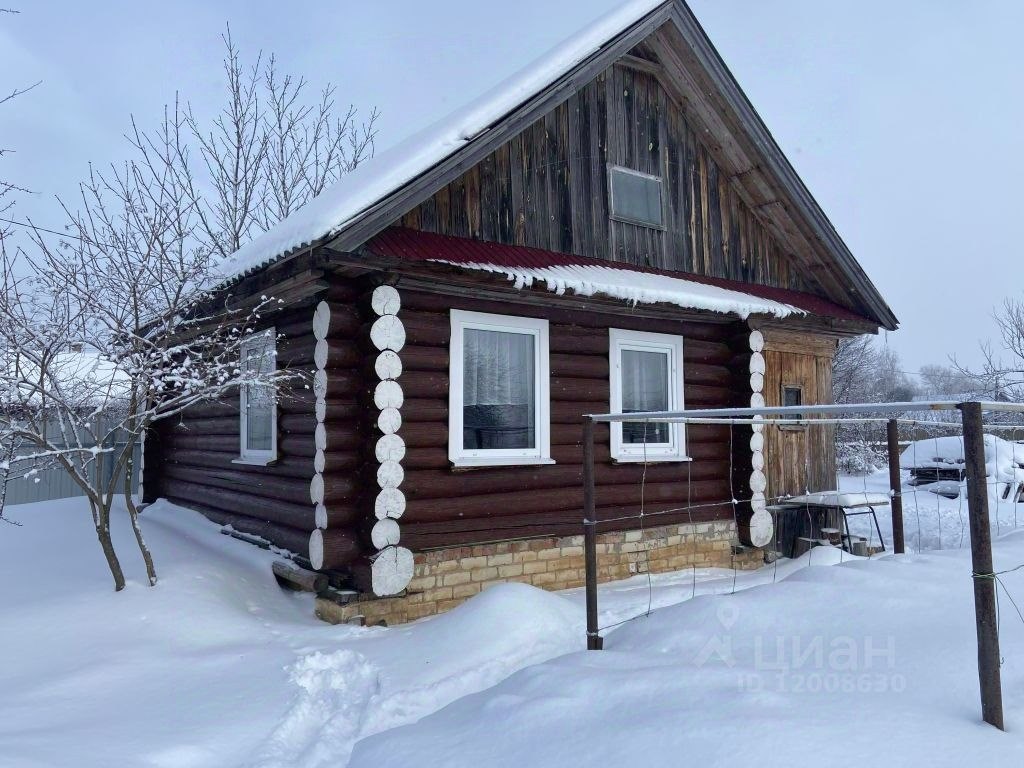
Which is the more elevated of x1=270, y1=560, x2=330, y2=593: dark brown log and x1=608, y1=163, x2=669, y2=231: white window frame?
x1=608, y1=163, x2=669, y2=231: white window frame

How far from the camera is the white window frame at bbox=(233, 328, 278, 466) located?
25.3ft

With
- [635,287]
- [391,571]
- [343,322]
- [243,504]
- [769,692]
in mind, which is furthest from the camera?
[243,504]

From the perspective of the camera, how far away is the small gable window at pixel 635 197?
8.77m

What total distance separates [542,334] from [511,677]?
14.0 feet

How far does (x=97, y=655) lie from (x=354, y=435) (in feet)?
8.24

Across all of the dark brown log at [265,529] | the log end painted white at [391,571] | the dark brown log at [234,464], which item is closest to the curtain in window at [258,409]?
the dark brown log at [234,464]

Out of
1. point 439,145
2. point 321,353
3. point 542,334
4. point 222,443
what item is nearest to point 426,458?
point 321,353

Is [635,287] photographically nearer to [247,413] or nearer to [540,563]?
[540,563]

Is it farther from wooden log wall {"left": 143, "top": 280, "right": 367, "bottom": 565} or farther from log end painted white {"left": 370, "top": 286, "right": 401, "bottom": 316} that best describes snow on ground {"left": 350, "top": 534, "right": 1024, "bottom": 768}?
log end painted white {"left": 370, "top": 286, "right": 401, "bottom": 316}

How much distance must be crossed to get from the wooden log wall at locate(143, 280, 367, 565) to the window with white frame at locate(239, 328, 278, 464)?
11cm

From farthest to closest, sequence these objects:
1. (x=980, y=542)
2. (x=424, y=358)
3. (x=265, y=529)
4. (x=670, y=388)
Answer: (x=670, y=388) < (x=265, y=529) < (x=424, y=358) < (x=980, y=542)

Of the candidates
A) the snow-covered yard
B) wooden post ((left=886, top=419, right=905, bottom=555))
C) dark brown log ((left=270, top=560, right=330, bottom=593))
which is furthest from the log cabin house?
wooden post ((left=886, top=419, right=905, bottom=555))

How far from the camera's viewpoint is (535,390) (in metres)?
7.69

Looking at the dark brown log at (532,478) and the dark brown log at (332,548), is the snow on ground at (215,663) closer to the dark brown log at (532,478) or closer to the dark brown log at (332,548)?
the dark brown log at (332,548)
